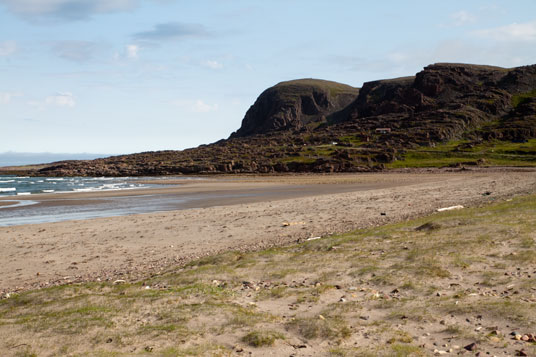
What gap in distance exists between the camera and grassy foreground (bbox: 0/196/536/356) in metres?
8.56

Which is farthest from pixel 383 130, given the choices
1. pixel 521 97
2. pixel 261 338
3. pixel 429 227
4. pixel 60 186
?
pixel 261 338

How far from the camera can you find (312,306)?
11.0 metres

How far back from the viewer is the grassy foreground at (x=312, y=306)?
8.56m

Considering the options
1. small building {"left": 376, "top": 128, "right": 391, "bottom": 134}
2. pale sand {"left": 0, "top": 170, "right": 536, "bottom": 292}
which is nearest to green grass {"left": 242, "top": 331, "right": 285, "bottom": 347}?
pale sand {"left": 0, "top": 170, "right": 536, "bottom": 292}

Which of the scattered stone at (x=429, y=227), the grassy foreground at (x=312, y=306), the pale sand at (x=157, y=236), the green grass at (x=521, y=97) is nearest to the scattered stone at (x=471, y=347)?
the grassy foreground at (x=312, y=306)

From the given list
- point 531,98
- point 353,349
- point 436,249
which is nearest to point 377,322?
point 353,349

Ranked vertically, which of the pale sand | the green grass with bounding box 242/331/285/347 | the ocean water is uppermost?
the ocean water

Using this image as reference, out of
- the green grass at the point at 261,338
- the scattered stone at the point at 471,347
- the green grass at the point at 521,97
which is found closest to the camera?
the scattered stone at the point at 471,347

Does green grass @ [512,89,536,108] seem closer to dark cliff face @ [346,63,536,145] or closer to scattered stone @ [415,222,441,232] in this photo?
dark cliff face @ [346,63,536,145]

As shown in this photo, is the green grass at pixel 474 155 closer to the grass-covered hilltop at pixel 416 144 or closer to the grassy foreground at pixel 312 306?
the grass-covered hilltop at pixel 416 144

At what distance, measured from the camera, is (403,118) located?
6924 inches

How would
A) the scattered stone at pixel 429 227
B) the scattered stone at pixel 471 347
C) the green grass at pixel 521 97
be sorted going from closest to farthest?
the scattered stone at pixel 471 347, the scattered stone at pixel 429 227, the green grass at pixel 521 97

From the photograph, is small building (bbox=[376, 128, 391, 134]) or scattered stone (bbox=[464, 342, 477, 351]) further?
small building (bbox=[376, 128, 391, 134])

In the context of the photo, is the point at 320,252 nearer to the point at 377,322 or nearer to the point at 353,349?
the point at 377,322
